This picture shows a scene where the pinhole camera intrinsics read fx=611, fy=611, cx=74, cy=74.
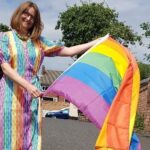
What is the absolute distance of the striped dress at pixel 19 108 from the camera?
16.5 feet

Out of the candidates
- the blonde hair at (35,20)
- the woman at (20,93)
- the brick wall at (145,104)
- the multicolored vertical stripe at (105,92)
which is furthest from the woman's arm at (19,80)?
the brick wall at (145,104)

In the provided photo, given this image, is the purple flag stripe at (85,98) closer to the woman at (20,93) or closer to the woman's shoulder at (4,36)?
the woman at (20,93)

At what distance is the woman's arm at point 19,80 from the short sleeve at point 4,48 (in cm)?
7

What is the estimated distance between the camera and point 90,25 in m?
58.1

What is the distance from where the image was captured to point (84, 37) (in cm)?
5741

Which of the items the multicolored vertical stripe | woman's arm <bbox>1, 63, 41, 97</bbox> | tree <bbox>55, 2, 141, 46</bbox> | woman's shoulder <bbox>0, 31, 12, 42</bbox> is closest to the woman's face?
woman's shoulder <bbox>0, 31, 12, 42</bbox>

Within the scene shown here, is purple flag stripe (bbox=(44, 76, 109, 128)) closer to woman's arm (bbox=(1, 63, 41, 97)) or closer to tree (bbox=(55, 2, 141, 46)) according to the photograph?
woman's arm (bbox=(1, 63, 41, 97))

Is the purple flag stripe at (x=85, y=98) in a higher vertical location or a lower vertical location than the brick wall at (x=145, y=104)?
lower

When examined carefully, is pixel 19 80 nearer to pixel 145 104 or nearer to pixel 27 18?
pixel 27 18

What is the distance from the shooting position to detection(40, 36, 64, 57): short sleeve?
5305 mm

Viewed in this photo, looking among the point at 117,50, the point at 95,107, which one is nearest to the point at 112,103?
the point at 95,107

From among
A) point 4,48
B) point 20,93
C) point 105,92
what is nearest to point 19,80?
point 20,93

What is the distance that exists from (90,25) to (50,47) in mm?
52934

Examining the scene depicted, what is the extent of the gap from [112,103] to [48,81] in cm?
7395
